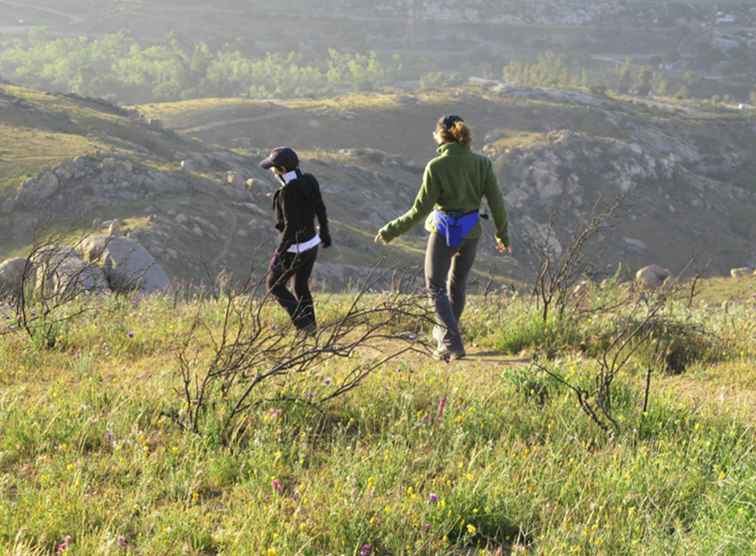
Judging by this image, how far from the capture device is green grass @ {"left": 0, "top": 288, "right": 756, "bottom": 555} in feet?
8.42

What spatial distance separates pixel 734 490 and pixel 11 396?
3.78 m

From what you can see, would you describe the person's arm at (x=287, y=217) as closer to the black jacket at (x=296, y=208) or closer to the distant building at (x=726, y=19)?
the black jacket at (x=296, y=208)

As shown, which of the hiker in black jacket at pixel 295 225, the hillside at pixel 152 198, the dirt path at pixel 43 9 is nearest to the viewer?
the hiker in black jacket at pixel 295 225

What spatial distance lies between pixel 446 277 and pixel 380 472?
2989 millimetres

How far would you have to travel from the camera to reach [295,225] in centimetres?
609

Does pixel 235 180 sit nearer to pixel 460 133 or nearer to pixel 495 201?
pixel 495 201

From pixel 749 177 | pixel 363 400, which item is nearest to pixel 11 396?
pixel 363 400

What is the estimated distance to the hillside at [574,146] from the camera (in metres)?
50.0

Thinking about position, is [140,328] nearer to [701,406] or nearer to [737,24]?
[701,406]

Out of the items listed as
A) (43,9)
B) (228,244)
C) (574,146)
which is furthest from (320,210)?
(43,9)

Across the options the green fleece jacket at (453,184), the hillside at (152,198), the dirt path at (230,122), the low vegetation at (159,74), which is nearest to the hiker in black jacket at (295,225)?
the green fleece jacket at (453,184)

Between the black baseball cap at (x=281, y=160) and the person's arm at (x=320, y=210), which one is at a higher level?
the black baseball cap at (x=281, y=160)

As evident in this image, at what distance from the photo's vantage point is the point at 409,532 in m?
2.61

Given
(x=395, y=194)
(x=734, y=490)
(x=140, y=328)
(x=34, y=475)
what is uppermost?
(x=734, y=490)
